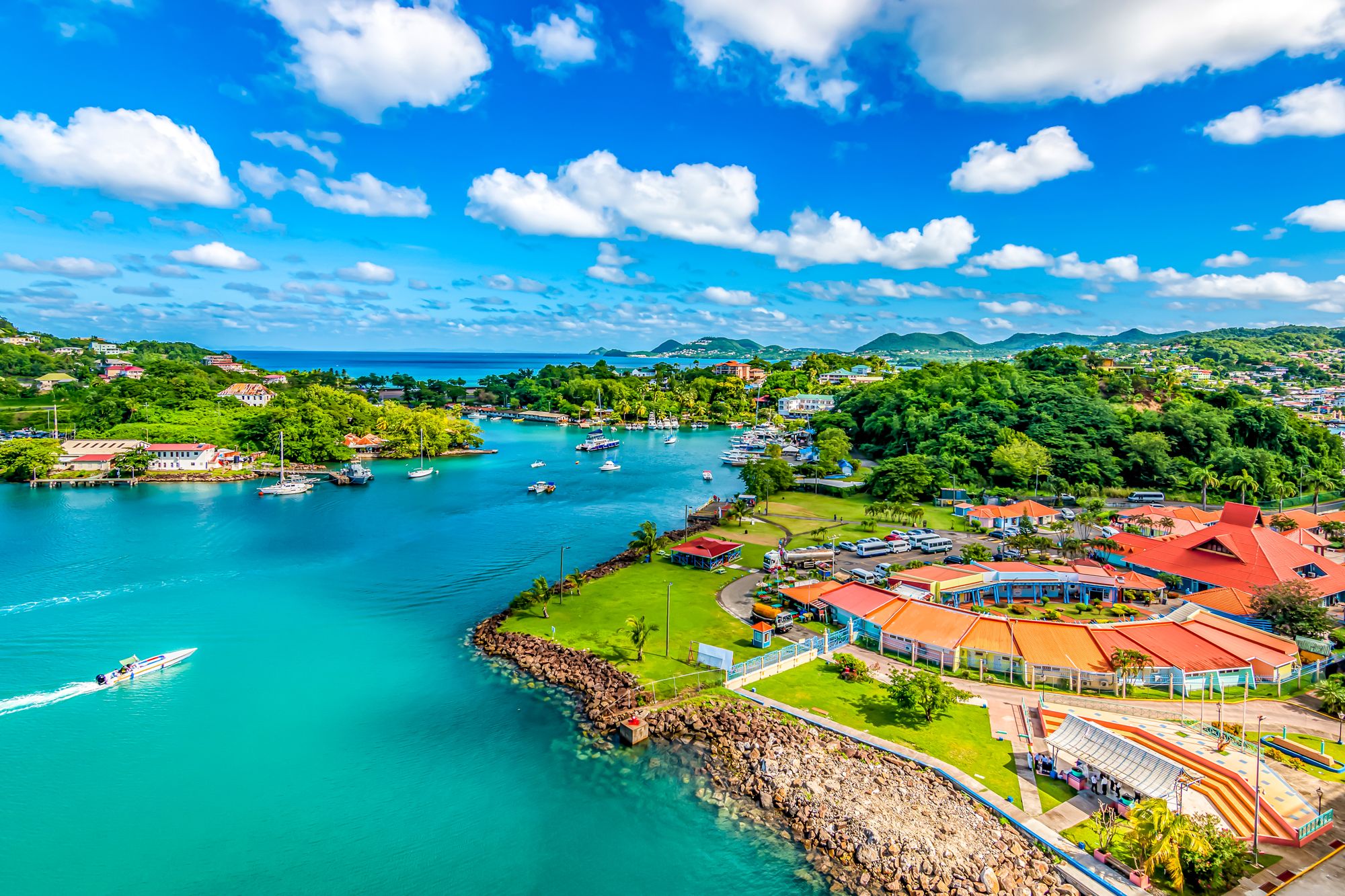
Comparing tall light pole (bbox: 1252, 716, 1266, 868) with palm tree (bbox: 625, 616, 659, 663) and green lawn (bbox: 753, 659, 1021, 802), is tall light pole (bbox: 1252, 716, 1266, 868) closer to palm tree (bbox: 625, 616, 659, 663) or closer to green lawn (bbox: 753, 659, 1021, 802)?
green lawn (bbox: 753, 659, 1021, 802)

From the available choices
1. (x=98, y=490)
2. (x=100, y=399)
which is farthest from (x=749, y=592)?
(x=100, y=399)

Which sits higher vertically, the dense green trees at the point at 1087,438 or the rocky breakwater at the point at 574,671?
the dense green trees at the point at 1087,438

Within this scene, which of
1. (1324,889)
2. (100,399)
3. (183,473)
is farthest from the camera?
(100,399)

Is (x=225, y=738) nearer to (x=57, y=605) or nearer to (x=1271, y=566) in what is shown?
(x=57, y=605)

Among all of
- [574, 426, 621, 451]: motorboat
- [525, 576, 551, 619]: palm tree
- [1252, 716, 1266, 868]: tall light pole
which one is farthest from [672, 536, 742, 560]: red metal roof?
[574, 426, 621, 451]: motorboat

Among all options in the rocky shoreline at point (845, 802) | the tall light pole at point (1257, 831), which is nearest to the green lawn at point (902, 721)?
the rocky shoreline at point (845, 802)

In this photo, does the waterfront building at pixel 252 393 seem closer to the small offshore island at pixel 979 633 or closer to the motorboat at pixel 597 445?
the small offshore island at pixel 979 633
